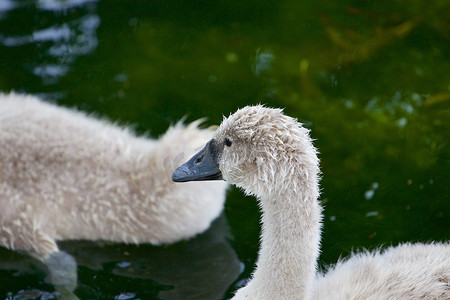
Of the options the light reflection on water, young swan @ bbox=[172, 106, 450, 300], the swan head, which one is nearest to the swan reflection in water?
young swan @ bbox=[172, 106, 450, 300]

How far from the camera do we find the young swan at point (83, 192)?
4434mm

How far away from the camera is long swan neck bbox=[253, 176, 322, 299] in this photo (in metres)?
3.31

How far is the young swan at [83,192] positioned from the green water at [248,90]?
15 centimetres

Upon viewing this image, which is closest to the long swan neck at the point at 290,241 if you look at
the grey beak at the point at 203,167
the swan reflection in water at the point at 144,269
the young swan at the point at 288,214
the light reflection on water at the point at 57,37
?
the young swan at the point at 288,214

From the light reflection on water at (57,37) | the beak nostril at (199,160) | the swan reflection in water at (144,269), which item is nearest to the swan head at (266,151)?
the beak nostril at (199,160)

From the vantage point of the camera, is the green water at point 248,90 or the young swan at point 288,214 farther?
the green water at point 248,90

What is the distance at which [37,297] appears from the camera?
4.27 m

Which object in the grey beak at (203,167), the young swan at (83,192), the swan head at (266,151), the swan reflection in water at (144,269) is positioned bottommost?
the swan reflection in water at (144,269)

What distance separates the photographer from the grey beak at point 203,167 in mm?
3581

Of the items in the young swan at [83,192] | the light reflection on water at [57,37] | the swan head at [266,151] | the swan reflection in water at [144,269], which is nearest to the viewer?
the swan head at [266,151]

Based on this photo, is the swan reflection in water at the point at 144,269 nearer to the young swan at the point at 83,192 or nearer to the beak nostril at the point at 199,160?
the young swan at the point at 83,192

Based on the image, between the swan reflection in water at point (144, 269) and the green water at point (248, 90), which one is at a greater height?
the green water at point (248, 90)

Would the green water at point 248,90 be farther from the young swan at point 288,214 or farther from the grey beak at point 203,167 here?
the grey beak at point 203,167

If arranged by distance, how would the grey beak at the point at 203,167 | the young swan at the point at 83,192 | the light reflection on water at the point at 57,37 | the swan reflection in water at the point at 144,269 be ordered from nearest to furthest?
the grey beak at the point at 203,167 → the swan reflection in water at the point at 144,269 → the young swan at the point at 83,192 → the light reflection on water at the point at 57,37
